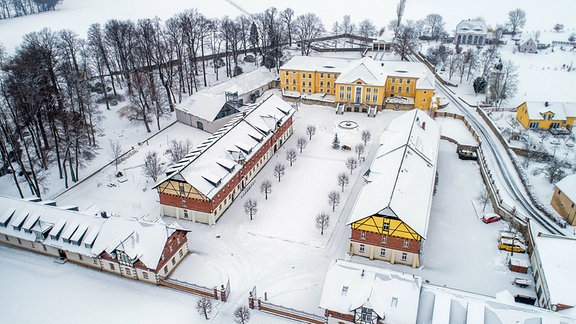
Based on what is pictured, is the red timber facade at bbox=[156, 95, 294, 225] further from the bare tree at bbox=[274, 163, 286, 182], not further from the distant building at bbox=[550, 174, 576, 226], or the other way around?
the distant building at bbox=[550, 174, 576, 226]

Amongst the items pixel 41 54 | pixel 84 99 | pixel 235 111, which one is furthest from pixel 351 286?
pixel 41 54

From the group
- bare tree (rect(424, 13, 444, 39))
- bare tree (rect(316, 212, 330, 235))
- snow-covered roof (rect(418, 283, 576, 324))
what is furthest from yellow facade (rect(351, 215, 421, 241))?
bare tree (rect(424, 13, 444, 39))

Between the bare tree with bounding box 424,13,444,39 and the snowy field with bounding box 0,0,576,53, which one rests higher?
the snowy field with bounding box 0,0,576,53

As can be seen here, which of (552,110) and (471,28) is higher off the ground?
(471,28)

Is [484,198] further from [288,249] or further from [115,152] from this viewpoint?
[115,152]

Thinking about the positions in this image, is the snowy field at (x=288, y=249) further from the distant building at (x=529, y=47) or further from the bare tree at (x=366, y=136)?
the distant building at (x=529, y=47)

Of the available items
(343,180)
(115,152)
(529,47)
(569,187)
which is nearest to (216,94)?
(115,152)
